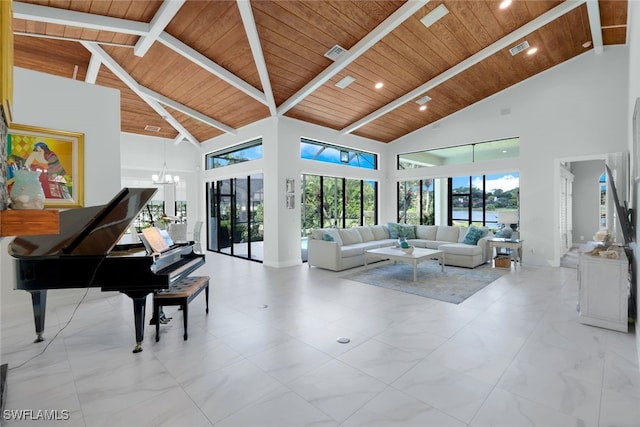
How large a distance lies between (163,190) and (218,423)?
939 cm

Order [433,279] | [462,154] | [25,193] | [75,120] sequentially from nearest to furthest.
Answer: [25,193]
[75,120]
[433,279]
[462,154]

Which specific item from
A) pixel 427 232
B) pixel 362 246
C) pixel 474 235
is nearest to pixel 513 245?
pixel 474 235

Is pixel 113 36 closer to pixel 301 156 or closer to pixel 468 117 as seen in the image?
pixel 301 156

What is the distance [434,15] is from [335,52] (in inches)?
62.8

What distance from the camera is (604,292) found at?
11.0 ft

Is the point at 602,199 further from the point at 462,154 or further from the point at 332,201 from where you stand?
the point at 332,201

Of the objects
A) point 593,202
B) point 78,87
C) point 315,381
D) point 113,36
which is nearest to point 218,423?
point 315,381

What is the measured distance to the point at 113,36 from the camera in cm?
467

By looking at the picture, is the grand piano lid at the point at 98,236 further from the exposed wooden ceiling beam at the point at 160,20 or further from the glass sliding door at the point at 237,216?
the glass sliding door at the point at 237,216

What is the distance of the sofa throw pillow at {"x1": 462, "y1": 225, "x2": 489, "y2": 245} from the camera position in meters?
6.93

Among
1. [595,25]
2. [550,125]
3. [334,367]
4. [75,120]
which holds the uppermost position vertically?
[595,25]

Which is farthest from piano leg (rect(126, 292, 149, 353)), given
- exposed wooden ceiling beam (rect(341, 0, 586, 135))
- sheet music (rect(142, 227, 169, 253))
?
exposed wooden ceiling beam (rect(341, 0, 586, 135))

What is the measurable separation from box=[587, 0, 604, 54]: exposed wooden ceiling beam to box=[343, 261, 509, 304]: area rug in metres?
4.62

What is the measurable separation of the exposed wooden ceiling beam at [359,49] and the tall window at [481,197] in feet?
16.1
